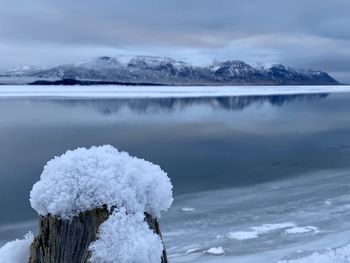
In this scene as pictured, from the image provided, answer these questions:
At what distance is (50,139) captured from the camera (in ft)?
61.0

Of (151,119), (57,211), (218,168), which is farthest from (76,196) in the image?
(151,119)

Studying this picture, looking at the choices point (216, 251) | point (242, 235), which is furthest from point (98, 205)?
point (242, 235)

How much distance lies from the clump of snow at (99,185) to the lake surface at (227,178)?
5.96m

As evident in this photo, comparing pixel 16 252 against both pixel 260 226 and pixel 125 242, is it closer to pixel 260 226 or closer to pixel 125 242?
pixel 125 242

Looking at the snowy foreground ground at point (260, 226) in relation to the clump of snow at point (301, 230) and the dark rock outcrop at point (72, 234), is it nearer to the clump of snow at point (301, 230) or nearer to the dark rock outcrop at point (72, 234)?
the clump of snow at point (301, 230)

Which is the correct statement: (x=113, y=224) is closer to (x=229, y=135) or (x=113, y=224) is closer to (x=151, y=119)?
(x=229, y=135)

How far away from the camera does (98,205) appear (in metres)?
1.25

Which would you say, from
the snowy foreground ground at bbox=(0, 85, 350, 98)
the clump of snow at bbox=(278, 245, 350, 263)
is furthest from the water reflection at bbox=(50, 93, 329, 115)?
the clump of snow at bbox=(278, 245, 350, 263)

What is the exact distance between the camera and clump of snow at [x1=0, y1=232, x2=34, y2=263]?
1469 mm

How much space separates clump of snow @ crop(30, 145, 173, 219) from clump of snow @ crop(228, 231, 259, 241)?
6841 mm

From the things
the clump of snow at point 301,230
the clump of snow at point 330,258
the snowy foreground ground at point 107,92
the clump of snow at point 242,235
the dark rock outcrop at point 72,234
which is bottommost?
the clump of snow at point 301,230

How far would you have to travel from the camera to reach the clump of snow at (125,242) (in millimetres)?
1160

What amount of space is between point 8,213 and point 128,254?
8960 millimetres

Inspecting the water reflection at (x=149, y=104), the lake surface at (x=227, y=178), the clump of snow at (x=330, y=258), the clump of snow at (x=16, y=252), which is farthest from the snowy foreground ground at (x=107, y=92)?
the clump of snow at (x=16, y=252)
